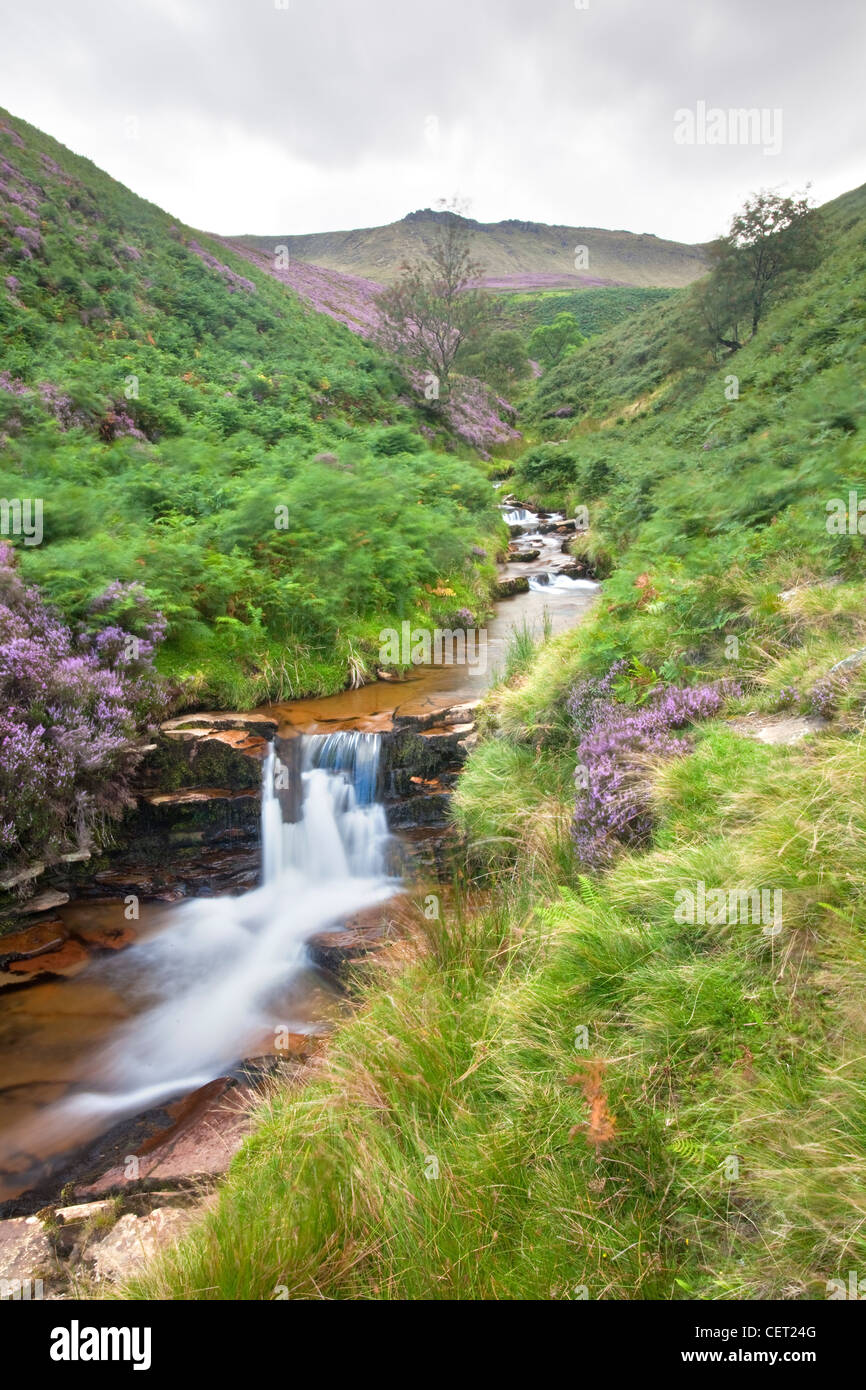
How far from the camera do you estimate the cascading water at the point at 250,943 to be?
4625mm

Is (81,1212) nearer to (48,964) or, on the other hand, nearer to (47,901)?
(48,964)

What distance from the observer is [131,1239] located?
3170 mm

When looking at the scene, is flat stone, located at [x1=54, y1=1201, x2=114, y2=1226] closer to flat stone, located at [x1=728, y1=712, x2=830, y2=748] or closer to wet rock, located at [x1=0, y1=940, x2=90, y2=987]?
wet rock, located at [x1=0, y1=940, x2=90, y2=987]

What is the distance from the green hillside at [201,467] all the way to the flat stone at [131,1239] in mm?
5441

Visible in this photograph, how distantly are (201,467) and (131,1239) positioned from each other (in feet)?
35.7

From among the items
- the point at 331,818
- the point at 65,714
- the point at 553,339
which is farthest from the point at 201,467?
the point at 553,339

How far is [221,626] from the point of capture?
8.50 m

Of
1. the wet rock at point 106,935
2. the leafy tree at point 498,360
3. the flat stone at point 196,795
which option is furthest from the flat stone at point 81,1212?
the leafy tree at point 498,360

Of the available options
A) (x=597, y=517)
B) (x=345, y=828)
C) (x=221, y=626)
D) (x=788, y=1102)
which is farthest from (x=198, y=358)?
(x=788, y=1102)

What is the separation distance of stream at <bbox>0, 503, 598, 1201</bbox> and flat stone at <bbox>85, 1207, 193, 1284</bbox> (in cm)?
86

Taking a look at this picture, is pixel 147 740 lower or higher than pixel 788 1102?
higher

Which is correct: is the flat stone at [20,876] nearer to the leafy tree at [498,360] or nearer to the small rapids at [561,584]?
the small rapids at [561,584]
